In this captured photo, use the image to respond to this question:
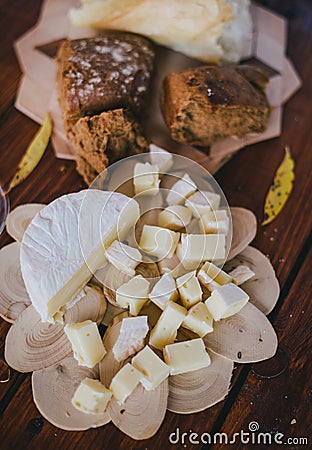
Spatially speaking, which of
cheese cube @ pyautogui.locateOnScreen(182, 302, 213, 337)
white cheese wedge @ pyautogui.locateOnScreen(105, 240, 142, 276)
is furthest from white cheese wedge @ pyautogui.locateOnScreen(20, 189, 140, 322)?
cheese cube @ pyautogui.locateOnScreen(182, 302, 213, 337)

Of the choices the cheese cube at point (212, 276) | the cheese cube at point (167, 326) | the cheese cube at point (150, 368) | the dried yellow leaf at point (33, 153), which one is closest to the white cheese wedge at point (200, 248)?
the cheese cube at point (212, 276)

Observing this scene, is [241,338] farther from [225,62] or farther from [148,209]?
[225,62]

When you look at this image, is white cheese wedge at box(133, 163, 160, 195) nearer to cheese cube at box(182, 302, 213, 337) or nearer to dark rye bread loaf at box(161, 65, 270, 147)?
dark rye bread loaf at box(161, 65, 270, 147)

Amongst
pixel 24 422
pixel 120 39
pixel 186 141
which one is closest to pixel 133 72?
pixel 120 39

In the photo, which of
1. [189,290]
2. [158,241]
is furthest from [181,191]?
[189,290]

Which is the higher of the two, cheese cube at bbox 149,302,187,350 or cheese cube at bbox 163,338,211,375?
cheese cube at bbox 149,302,187,350
